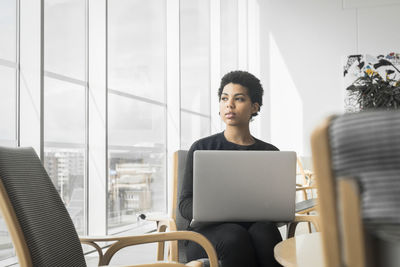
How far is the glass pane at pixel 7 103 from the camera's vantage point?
9.70ft

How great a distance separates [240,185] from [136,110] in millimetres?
3382

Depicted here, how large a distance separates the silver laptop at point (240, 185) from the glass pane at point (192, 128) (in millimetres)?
4048

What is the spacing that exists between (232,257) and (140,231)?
3.19m

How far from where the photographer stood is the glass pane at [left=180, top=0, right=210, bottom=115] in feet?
18.8

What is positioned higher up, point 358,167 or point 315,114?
point 315,114

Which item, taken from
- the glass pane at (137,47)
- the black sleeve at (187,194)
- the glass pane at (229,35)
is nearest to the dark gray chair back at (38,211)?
the black sleeve at (187,194)

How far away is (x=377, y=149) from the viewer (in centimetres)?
45

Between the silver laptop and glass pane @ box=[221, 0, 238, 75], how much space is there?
5294mm

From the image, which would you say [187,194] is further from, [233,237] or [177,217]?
[233,237]

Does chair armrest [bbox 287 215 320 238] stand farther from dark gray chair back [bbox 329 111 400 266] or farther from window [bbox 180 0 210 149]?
window [bbox 180 0 210 149]

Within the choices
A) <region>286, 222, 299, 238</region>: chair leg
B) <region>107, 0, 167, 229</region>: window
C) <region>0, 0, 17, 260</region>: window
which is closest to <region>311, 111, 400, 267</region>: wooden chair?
<region>286, 222, 299, 238</region>: chair leg

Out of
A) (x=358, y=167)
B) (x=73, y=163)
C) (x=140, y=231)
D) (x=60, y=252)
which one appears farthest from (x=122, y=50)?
(x=358, y=167)

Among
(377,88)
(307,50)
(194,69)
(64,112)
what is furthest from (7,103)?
(307,50)

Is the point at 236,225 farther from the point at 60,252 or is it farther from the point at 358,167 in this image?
the point at 358,167
